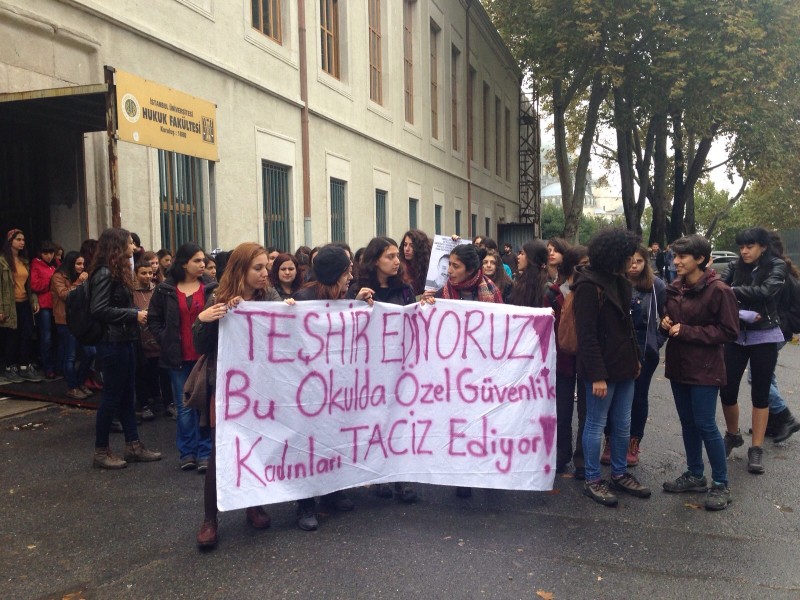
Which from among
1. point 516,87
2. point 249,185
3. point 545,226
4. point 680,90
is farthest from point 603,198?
point 249,185

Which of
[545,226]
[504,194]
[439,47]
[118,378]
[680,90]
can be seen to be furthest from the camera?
[545,226]

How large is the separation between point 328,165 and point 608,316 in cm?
1019

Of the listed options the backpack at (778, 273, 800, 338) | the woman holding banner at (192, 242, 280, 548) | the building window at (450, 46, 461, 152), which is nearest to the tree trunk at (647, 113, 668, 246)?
the building window at (450, 46, 461, 152)

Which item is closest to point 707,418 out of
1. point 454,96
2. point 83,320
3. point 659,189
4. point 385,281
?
point 385,281

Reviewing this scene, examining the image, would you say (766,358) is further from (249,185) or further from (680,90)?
(680,90)

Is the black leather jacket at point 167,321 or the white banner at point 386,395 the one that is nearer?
the white banner at point 386,395

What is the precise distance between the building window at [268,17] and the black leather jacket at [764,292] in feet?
29.7

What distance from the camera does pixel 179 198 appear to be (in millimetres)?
9758

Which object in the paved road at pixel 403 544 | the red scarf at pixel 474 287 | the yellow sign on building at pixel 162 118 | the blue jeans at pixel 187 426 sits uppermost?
the yellow sign on building at pixel 162 118

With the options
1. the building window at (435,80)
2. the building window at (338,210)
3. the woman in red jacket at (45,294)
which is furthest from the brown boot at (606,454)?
the building window at (435,80)

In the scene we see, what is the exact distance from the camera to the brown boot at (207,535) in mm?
3840

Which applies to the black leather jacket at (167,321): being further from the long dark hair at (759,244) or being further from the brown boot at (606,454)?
the long dark hair at (759,244)

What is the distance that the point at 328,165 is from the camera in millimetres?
13945

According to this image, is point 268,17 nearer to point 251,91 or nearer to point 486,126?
point 251,91
